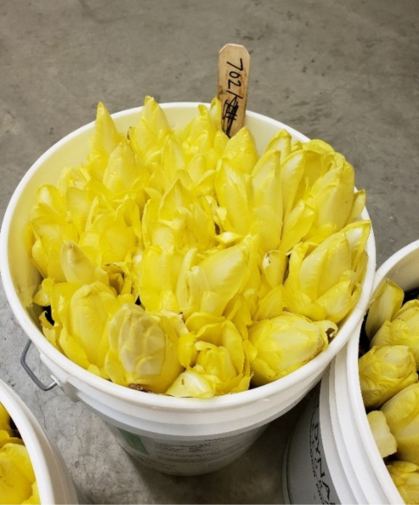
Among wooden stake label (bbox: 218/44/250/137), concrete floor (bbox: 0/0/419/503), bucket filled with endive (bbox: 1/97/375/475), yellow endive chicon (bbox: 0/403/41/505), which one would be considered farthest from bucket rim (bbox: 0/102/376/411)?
concrete floor (bbox: 0/0/419/503)

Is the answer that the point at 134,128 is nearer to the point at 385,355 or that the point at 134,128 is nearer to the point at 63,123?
the point at 385,355

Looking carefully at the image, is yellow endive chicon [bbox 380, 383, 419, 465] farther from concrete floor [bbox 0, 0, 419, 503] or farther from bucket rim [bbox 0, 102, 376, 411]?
concrete floor [bbox 0, 0, 419, 503]

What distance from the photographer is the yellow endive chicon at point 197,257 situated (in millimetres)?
504

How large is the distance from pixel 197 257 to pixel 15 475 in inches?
12.3

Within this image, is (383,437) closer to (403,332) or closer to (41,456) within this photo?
(403,332)

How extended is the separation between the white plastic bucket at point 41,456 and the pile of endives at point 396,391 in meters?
0.36

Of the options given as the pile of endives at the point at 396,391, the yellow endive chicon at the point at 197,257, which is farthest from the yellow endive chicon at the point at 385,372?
the yellow endive chicon at the point at 197,257

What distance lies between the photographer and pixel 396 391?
61cm

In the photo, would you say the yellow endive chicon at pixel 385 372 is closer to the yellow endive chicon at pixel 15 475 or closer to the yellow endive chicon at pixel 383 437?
the yellow endive chicon at pixel 383 437

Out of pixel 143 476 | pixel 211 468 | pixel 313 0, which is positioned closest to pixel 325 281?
pixel 211 468

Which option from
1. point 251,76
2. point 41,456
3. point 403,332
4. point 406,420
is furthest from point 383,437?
point 251,76

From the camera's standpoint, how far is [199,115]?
0.67 m

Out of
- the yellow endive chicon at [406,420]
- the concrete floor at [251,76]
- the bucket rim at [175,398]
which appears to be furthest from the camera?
the concrete floor at [251,76]

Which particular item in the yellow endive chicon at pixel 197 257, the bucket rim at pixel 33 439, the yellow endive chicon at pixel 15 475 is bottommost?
the yellow endive chicon at pixel 15 475
